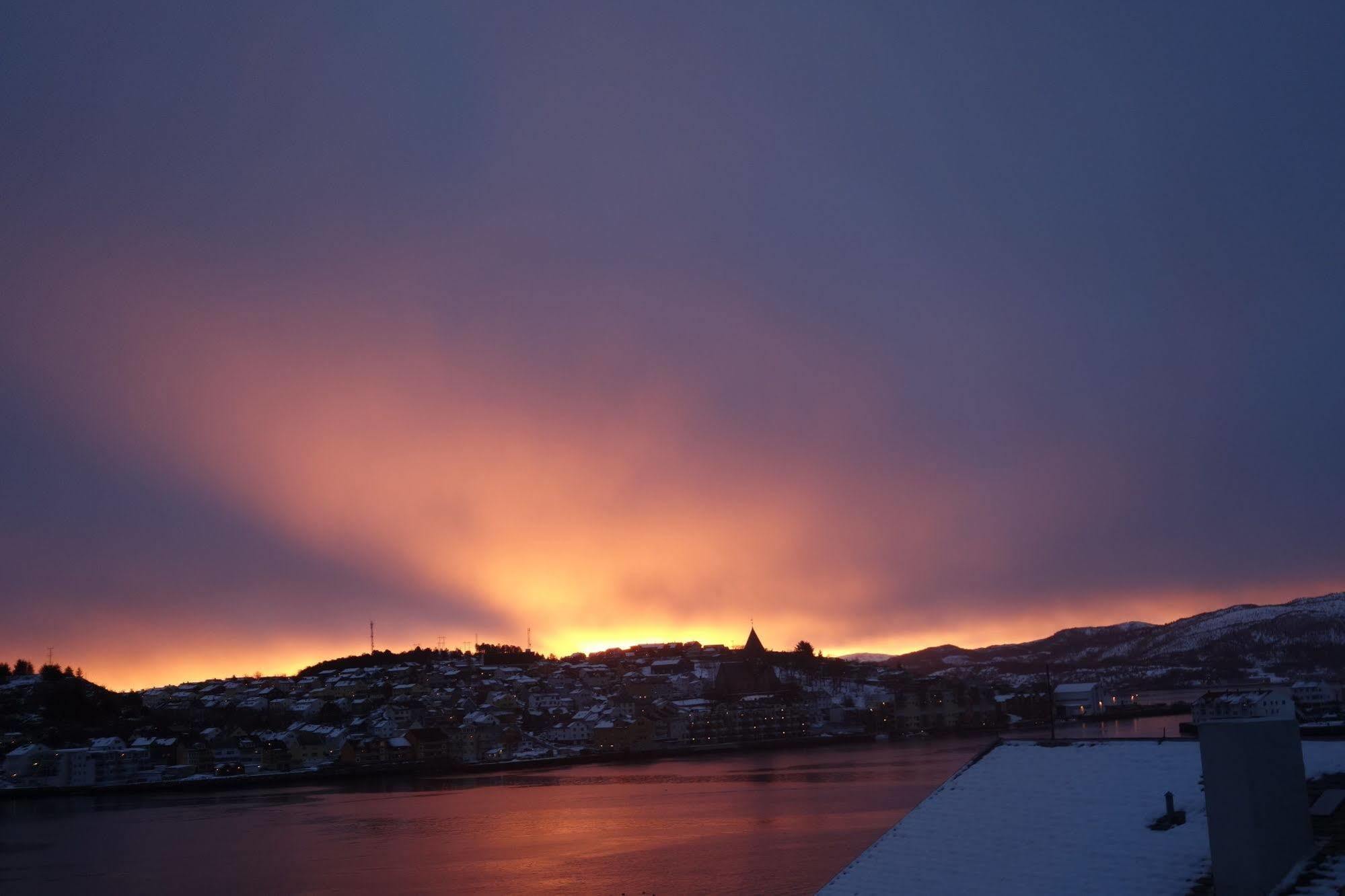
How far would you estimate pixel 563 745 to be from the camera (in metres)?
84.0

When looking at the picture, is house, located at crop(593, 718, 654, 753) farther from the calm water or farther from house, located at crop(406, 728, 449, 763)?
the calm water

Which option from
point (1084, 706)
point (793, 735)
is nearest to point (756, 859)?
point (793, 735)

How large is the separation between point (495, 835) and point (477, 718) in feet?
186

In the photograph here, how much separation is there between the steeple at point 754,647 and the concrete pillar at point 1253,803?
128276mm

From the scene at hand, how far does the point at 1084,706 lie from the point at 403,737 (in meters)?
62.3

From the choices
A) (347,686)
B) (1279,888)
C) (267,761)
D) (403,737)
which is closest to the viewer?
(1279,888)

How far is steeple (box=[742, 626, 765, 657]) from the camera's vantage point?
13462 centimetres

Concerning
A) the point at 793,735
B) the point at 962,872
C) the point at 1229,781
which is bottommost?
the point at 793,735

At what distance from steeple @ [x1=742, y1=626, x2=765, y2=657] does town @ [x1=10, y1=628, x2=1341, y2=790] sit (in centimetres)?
28

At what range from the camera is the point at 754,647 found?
13575 centimetres

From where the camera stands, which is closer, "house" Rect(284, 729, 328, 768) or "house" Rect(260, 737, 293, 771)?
"house" Rect(260, 737, 293, 771)

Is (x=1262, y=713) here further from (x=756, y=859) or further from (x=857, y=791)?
(x=857, y=791)

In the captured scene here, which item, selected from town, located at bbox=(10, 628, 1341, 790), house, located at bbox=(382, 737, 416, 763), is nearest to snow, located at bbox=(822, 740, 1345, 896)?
town, located at bbox=(10, 628, 1341, 790)

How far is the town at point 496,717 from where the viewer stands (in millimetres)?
72938
